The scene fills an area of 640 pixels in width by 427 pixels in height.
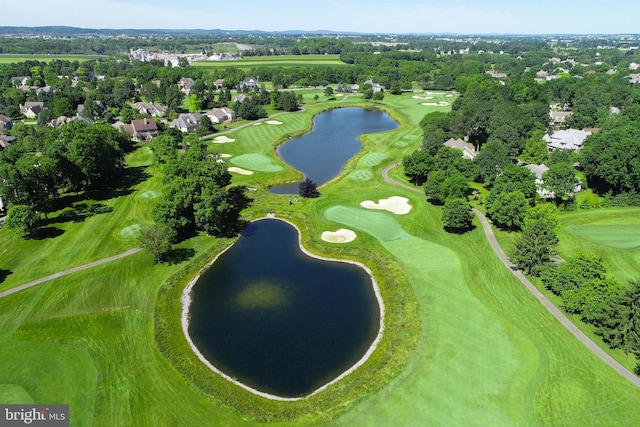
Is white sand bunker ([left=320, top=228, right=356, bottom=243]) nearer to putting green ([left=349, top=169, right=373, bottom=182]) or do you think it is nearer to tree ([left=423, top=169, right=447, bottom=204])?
tree ([left=423, top=169, right=447, bottom=204])

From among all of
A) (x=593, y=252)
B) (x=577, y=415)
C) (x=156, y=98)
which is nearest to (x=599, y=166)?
(x=593, y=252)

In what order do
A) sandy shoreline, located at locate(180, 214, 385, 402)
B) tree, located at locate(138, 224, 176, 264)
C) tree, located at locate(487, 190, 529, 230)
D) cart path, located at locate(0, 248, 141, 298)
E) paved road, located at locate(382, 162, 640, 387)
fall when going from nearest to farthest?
1. sandy shoreline, located at locate(180, 214, 385, 402)
2. paved road, located at locate(382, 162, 640, 387)
3. cart path, located at locate(0, 248, 141, 298)
4. tree, located at locate(138, 224, 176, 264)
5. tree, located at locate(487, 190, 529, 230)

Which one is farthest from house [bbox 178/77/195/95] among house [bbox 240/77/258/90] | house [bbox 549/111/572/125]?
house [bbox 549/111/572/125]

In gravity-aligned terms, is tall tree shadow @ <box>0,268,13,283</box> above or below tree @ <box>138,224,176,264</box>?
below

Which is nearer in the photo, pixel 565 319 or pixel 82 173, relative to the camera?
pixel 565 319

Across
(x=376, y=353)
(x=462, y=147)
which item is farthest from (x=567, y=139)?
(x=376, y=353)

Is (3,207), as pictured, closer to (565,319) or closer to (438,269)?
(438,269)

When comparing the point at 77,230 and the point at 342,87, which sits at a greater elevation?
the point at 342,87
